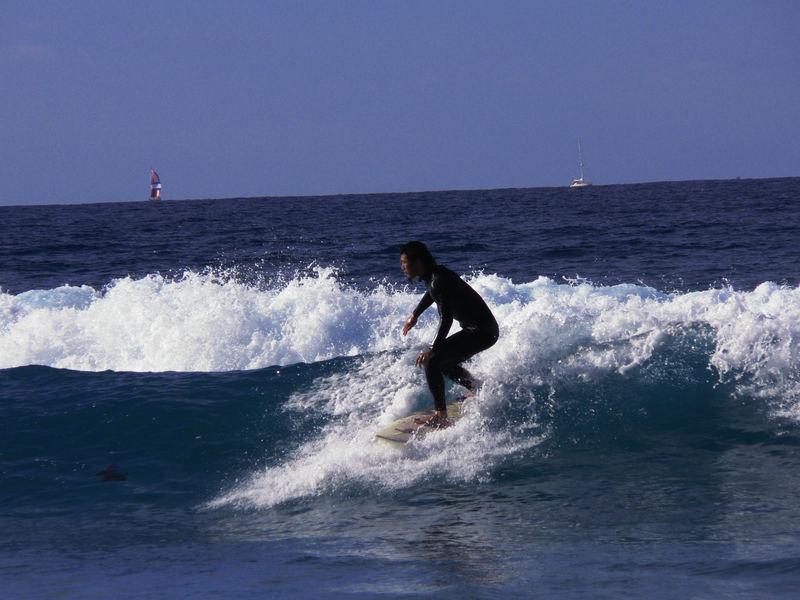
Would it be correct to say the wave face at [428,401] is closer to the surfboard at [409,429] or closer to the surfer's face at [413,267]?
the surfboard at [409,429]

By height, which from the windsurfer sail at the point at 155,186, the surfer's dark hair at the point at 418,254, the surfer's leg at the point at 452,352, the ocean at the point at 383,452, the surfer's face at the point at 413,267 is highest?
the windsurfer sail at the point at 155,186

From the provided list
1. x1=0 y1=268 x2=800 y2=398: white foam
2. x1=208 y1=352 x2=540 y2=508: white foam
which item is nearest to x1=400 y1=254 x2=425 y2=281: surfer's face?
x1=208 y1=352 x2=540 y2=508: white foam

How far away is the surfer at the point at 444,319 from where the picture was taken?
6434 millimetres

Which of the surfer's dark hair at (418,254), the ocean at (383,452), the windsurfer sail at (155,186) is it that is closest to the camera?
the ocean at (383,452)

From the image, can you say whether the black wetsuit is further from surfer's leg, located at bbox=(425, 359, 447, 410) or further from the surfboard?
the surfboard

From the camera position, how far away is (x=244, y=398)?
874 centimetres

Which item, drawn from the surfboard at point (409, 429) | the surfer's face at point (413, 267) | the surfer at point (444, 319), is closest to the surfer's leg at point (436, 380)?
the surfer at point (444, 319)

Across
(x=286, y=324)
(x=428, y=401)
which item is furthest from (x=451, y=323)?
(x=286, y=324)

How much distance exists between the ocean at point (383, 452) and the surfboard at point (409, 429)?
0.31 ft

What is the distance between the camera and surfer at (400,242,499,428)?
643 centimetres

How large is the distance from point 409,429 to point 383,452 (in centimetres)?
31

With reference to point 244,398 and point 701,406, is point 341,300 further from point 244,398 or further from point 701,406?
point 701,406

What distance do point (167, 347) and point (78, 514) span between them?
5.36 m

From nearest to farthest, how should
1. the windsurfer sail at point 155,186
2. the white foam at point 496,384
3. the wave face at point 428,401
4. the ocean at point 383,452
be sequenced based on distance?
the ocean at point 383,452 < the white foam at point 496,384 < the wave face at point 428,401 < the windsurfer sail at point 155,186
